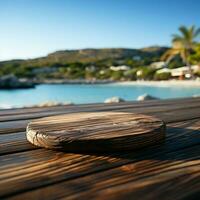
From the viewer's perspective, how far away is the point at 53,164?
1.95 feet

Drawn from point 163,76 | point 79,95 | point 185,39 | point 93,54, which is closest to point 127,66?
point 163,76

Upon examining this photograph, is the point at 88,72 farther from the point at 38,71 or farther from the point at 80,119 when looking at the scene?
the point at 80,119

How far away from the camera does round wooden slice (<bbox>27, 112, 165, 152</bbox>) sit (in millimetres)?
650

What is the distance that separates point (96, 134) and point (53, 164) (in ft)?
0.46

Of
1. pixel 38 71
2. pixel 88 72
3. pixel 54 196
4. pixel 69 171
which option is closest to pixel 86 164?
pixel 69 171

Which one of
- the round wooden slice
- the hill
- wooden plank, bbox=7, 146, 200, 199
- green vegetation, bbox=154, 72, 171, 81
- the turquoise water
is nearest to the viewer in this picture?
wooden plank, bbox=7, 146, 200, 199

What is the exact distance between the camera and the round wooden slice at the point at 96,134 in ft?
2.13

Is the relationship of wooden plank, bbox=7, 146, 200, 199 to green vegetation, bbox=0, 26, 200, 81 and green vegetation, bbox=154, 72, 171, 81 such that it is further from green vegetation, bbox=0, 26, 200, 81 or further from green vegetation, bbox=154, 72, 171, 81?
green vegetation, bbox=154, 72, 171, 81


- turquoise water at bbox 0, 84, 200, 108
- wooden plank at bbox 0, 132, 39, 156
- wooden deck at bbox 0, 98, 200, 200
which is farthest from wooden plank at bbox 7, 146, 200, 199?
turquoise water at bbox 0, 84, 200, 108

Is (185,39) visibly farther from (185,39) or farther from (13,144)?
(13,144)

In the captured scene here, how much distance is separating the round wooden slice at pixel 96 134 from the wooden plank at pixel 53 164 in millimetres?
21

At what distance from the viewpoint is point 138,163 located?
0.60 m

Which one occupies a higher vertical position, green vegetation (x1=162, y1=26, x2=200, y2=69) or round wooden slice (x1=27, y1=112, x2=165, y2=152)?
green vegetation (x1=162, y1=26, x2=200, y2=69)

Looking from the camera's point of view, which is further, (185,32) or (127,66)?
(127,66)
